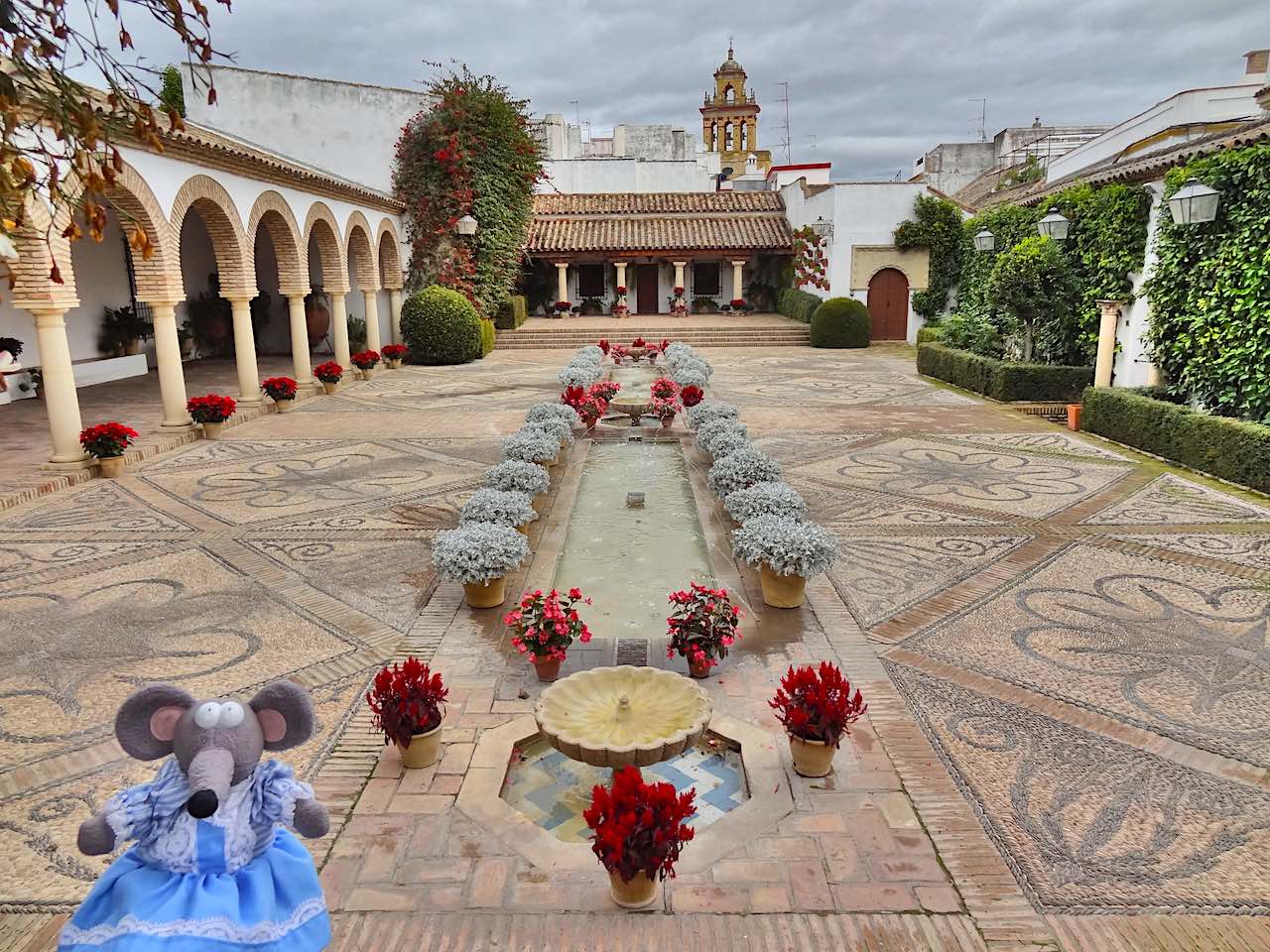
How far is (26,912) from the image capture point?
3268 millimetres

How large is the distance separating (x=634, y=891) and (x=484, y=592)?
125 inches

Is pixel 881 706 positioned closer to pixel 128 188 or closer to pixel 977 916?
pixel 977 916

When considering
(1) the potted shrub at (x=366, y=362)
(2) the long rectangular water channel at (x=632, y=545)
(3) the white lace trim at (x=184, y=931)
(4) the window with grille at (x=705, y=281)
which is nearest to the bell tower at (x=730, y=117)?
(4) the window with grille at (x=705, y=281)

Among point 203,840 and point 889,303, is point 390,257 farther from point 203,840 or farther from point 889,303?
point 203,840

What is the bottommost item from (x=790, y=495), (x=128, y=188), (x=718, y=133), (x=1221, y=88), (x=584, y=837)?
(x=584, y=837)

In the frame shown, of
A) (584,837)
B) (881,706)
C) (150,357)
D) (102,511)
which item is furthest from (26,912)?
(150,357)

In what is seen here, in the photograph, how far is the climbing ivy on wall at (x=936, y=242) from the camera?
86.5ft

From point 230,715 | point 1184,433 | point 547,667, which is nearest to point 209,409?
point 547,667

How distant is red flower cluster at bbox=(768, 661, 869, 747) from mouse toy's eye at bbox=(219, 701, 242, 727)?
2493 mm

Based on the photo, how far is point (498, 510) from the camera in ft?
22.7

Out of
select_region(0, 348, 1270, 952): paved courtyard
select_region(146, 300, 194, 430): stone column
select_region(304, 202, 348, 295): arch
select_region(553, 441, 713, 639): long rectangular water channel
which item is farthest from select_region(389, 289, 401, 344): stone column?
select_region(553, 441, 713, 639): long rectangular water channel

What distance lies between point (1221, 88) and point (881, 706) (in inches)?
758

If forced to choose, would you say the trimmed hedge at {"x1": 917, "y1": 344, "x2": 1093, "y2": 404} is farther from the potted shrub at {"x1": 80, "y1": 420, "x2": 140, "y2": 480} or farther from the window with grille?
the window with grille

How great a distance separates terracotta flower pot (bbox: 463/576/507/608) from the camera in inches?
240
